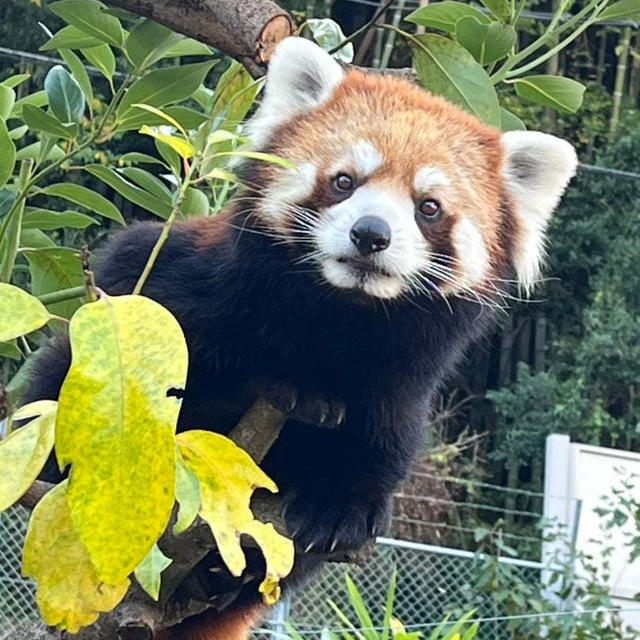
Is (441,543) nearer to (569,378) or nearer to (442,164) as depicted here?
(569,378)

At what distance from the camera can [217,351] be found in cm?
197

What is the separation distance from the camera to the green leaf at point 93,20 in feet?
6.04

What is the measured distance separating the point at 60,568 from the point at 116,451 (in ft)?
0.46

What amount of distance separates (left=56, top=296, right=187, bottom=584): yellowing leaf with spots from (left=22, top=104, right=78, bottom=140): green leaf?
103 centimetres

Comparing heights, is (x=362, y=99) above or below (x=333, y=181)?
above

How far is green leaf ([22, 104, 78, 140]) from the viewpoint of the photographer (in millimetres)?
1719

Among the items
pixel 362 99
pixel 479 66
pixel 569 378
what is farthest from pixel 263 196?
pixel 569 378

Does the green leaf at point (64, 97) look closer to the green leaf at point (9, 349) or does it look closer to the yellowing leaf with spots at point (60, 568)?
the green leaf at point (9, 349)

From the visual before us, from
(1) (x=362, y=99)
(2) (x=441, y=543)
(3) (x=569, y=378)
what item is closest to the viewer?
(1) (x=362, y=99)

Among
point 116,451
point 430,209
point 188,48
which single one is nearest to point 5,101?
point 188,48

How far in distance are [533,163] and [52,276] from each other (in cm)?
87

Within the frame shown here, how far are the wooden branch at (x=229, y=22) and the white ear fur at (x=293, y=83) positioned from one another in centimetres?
3

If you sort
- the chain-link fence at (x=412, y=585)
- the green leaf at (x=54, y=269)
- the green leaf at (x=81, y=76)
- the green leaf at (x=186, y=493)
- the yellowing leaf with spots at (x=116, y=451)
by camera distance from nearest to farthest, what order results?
the yellowing leaf with spots at (x=116, y=451) → the green leaf at (x=186, y=493) → the green leaf at (x=54, y=269) → the green leaf at (x=81, y=76) → the chain-link fence at (x=412, y=585)

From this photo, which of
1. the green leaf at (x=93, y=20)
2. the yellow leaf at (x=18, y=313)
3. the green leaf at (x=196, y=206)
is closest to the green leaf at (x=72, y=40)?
the green leaf at (x=93, y=20)
